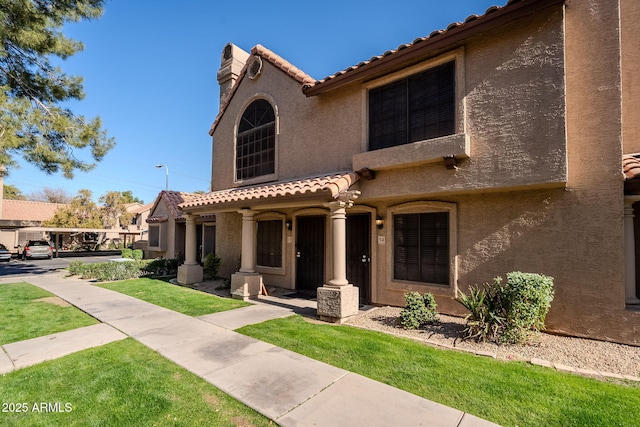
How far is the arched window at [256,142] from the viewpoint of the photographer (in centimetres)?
1243

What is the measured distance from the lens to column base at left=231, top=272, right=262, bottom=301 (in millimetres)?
10250

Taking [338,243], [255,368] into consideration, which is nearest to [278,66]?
[338,243]

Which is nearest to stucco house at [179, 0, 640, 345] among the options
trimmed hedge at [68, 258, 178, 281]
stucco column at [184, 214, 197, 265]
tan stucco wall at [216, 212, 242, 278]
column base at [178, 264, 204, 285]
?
tan stucco wall at [216, 212, 242, 278]

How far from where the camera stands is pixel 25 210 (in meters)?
39.4

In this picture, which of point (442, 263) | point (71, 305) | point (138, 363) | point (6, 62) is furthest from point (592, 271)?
point (6, 62)

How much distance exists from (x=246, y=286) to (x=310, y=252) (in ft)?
8.29

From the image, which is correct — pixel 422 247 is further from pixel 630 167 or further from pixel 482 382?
pixel 630 167

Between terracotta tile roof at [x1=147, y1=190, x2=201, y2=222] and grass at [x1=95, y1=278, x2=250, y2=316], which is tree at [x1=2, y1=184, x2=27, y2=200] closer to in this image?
terracotta tile roof at [x1=147, y1=190, x2=201, y2=222]

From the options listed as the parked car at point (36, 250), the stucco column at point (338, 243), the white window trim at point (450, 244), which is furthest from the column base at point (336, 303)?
the parked car at point (36, 250)

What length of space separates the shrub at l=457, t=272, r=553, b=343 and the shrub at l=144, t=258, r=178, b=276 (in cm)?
1508

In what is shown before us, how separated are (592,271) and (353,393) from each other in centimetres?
550

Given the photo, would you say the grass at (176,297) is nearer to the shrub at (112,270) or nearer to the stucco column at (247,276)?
the stucco column at (247,276)

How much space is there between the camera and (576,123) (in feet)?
21.2

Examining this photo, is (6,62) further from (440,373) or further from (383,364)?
(440,373)
